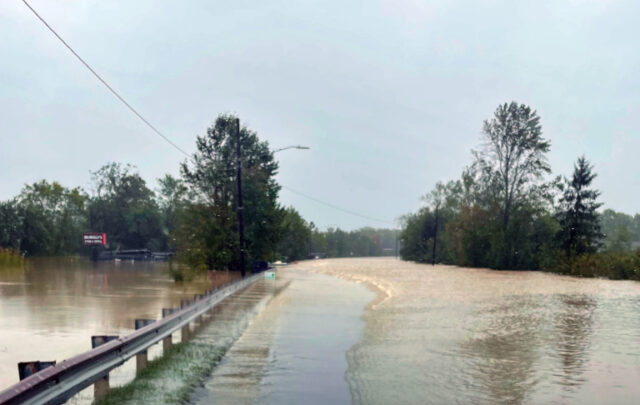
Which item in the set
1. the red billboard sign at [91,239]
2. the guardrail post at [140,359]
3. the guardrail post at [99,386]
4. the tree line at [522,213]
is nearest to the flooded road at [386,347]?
the guardrail post at [140,359]

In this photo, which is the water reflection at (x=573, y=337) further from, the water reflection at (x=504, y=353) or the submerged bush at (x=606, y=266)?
the submerged bush at (x=606, y=266)

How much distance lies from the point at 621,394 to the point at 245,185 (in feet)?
145

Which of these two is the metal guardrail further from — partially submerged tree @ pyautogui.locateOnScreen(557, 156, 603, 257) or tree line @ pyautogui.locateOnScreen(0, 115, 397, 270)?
partially submerged tree @ pyautogui.locateOnScreen(557, 156, 603, 257)

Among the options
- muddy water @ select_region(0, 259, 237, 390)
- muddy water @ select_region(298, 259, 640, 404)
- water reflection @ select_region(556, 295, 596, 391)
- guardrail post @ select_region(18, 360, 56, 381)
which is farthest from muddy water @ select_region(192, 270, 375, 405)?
water reflection @ select_region(556, 295, 596, 391)

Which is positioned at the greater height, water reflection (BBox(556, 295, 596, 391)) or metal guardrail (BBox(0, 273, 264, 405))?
metal guardrail (BBox(0, 273, 264, 405))

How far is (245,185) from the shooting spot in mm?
51750

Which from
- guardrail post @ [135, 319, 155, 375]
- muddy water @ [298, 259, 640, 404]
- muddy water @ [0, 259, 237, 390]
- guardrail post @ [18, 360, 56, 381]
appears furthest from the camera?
muddy water @ [0, 259, 237, 390]

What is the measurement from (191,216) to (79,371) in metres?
43.7

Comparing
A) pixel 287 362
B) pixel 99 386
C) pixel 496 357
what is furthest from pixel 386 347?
pixel 99 386

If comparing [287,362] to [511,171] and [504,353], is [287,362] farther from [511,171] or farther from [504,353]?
[511,171]

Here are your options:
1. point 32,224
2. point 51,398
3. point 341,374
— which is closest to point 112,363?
point 51,398

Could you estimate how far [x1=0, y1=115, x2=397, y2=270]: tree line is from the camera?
49.8 metres

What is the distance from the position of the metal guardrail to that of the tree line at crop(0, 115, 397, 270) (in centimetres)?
2544

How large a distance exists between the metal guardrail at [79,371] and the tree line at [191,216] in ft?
83.5
